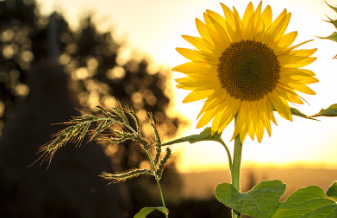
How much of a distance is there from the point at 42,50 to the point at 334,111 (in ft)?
88.0

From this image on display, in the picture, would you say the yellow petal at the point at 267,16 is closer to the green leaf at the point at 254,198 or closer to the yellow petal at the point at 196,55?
the yellow petal at the point at 196,55

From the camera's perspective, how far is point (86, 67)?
25609 mm

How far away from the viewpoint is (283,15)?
63.6 inches

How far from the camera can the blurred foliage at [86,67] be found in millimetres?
23609

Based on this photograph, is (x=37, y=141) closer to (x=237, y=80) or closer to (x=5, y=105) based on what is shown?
(x=237, y=80)

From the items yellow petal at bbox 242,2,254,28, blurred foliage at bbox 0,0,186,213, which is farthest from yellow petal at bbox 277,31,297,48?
blurred foliage at bbox 0,0,186,213

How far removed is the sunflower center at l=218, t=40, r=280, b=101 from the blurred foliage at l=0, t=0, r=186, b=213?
2046 cm

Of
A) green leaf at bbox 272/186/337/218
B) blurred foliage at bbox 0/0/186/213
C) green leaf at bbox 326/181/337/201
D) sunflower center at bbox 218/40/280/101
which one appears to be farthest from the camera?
blurred foliage at bbox 0/0/186/213

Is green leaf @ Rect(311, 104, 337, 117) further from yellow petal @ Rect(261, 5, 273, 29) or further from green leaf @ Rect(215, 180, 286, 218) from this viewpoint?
yellow petal @ Rect(261, 5, 273, 29)

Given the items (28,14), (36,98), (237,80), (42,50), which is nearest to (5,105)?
(42,50)

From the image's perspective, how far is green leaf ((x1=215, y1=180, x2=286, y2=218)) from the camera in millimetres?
1190

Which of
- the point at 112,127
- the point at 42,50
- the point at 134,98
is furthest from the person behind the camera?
the point at 42,50

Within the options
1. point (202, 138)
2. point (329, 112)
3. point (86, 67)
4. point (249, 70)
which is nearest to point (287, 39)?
point (249, 70)

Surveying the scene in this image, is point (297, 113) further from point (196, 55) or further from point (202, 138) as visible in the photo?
point (196, 55)
